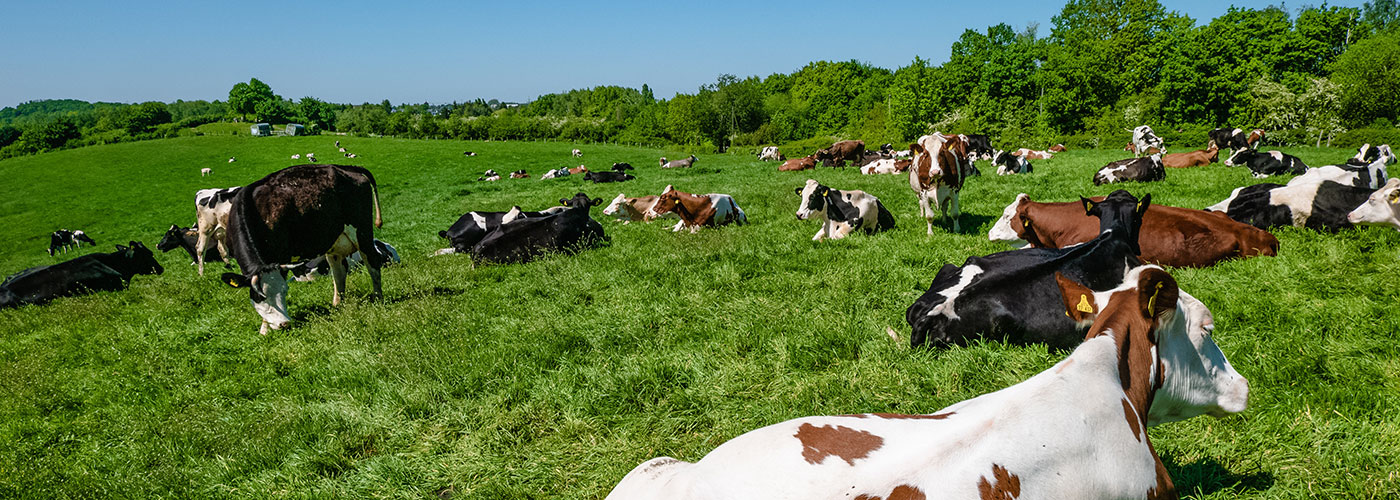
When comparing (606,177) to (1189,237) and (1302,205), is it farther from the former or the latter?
(1302,205)

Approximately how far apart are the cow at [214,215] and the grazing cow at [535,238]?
14.8 feet

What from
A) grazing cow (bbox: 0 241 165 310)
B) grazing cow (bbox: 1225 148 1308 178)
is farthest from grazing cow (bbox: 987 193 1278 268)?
grazing cow (bbox: 0 241 165 310)

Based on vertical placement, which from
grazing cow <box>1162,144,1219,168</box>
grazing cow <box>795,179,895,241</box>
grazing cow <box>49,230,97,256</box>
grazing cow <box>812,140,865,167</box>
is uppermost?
grazing cow <box>1162,144,1219,168</box>

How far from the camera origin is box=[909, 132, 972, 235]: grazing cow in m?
9.53

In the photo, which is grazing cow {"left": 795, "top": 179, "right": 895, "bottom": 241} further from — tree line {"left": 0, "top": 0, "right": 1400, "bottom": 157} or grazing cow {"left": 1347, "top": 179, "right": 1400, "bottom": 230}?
tree line {"left": 0, "top": 0, "right": 1400, "bottom": 157}

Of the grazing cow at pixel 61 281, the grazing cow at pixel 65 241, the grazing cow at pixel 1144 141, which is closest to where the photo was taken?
the grazing cow at pixel 61 281

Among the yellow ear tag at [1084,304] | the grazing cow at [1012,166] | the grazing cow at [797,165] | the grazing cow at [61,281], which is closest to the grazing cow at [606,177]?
the grazing cow at [797,165]

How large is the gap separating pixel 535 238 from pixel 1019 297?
7.80 meters

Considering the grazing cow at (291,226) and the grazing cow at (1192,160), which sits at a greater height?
the grazing cow at (1192,160)

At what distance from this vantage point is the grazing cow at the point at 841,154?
2922cm

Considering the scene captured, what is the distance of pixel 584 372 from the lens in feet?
16.3

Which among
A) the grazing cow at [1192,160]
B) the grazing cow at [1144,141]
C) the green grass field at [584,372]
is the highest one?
the grazing cow at [1144,141]

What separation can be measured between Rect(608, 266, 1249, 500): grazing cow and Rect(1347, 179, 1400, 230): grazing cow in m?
7.46

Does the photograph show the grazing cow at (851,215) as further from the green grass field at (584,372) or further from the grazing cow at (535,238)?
the grazing cow at (535,238)
